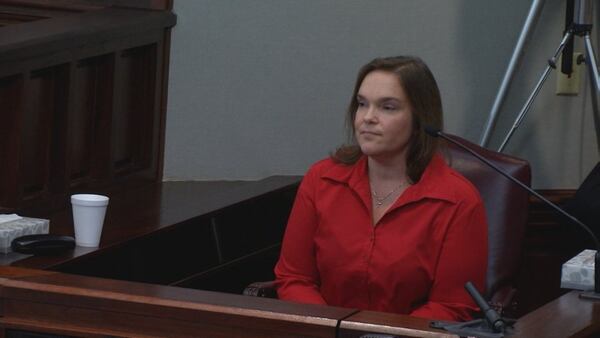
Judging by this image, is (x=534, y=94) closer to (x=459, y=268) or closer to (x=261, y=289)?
(x=459, y=268)

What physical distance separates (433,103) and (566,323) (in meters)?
0.76

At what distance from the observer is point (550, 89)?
391cm

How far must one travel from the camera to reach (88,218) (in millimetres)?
2707

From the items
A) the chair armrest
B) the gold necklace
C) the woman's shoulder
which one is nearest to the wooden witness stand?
the chair armrest

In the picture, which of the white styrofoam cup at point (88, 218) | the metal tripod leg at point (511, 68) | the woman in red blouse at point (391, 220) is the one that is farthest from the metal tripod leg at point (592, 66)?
the white styrofoam cup at point (88, 218)

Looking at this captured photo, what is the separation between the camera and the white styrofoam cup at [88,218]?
8.88ft

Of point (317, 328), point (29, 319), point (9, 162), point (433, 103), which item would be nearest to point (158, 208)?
point (9, 162)

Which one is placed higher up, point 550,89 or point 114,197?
point 550,89

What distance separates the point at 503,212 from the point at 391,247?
0.45 meters

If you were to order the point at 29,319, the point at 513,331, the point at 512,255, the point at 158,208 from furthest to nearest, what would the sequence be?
the point at 158,208, the point at 512,255, the point at 29,319, the point at 513,331

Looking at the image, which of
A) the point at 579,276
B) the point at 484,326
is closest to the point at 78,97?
the point at 579,276

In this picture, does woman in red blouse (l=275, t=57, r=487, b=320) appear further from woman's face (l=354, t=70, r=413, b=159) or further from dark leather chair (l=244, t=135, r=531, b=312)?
dark leather chair (l=244, t=135, r=531, b=312)

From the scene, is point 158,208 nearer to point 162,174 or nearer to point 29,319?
point 162,174

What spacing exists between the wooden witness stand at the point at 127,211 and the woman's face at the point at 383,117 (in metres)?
0.54
